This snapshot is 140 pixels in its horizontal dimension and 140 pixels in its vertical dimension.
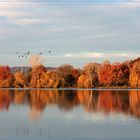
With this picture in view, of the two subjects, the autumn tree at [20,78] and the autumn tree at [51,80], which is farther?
the autumn tree at [20,78]

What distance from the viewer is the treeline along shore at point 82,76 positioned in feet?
149

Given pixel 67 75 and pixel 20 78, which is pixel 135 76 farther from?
pixel 20 78

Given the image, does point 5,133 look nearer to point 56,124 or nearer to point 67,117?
point 56,124

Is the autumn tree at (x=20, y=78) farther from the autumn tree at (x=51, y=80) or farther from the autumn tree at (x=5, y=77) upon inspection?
the autumn tree at (x=51, y=80)

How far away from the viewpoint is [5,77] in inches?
2003

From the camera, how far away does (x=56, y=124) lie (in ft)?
39.2

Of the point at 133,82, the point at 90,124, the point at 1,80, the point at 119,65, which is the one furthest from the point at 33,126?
the point at 1,80

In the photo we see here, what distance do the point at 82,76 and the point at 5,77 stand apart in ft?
36.7

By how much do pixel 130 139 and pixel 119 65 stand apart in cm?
3911

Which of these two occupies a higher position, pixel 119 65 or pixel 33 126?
pixel 119 65

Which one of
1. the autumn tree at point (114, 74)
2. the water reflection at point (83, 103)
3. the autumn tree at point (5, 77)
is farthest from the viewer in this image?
the autumn tree at point (5, 77)

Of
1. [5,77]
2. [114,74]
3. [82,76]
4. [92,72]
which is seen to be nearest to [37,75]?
[82,76]

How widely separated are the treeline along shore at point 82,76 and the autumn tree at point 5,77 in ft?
3.18

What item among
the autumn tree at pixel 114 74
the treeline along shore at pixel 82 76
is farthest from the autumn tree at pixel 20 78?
the autumn tree at pixel 114 74
